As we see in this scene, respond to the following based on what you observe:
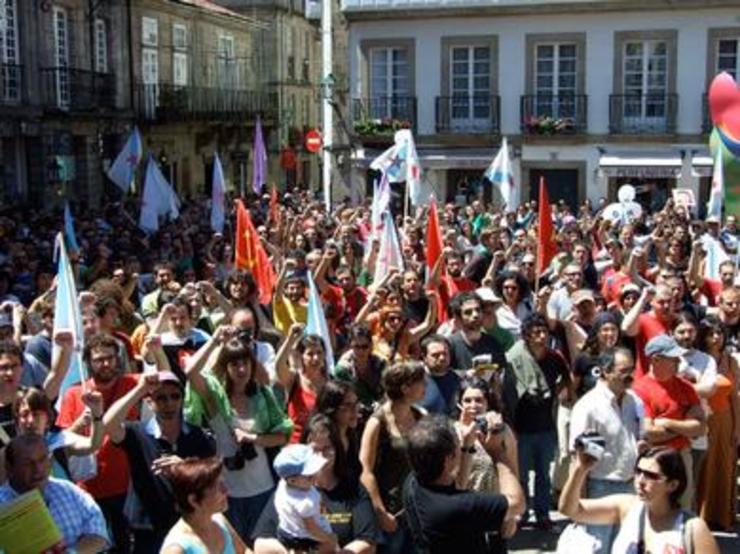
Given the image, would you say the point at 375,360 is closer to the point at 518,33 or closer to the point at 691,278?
the point at 691,278

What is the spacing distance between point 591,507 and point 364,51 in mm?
24378

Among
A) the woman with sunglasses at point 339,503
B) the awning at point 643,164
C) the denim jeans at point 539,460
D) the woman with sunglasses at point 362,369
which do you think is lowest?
the denim jeans at point 539,460

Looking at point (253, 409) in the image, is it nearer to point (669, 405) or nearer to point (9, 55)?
point (669, 405)

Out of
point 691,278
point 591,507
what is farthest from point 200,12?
point 591,507

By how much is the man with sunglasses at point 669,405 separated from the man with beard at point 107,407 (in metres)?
2.79

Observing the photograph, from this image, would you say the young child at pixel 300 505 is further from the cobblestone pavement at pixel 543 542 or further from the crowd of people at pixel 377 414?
the cobblestone pavement at pixel 543 542

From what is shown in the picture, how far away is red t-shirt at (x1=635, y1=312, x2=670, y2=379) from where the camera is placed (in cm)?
732

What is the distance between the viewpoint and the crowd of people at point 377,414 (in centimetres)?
417

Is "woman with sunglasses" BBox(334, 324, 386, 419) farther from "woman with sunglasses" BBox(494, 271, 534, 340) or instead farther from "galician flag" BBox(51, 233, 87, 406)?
"woman with sunglasses" BBox(494, 271, 534, 340)

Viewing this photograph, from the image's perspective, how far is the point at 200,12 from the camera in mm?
35719

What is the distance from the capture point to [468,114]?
27422 mm

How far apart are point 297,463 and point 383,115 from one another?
78.7 feet

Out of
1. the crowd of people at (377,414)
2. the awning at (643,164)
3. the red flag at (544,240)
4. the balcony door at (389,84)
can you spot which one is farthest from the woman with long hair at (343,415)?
the balcony door at (389,84)

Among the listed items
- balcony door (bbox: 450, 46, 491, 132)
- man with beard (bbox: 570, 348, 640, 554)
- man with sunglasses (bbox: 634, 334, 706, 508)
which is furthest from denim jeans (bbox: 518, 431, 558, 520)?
balcony door (bbox: 450, 46, 491, 132)
